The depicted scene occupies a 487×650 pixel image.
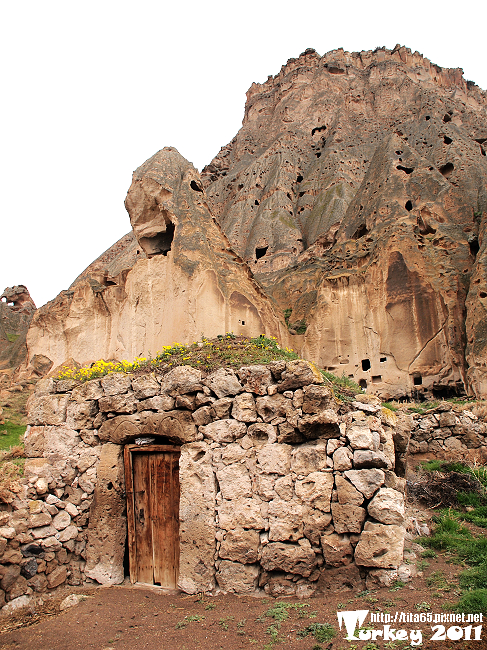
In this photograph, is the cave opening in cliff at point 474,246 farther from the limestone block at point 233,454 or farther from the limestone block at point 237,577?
the limestone block at point 237,577

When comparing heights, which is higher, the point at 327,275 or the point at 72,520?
the point at 327,275

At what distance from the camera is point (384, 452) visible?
5.71 m

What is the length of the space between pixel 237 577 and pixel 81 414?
3.20 metres

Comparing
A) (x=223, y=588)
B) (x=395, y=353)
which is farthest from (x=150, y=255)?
(x=223, y=588)

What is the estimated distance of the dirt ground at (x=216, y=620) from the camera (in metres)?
4.25

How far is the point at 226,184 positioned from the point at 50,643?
43991mm

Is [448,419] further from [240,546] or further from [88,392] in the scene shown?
[88,392]

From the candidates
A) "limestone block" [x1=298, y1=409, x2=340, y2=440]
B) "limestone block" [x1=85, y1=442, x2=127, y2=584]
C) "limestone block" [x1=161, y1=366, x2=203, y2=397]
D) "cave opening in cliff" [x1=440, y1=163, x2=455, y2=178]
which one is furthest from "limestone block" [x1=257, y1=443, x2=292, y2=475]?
"cave opening in cliff" [x1=440, y1=163, x2=455, y2=178]

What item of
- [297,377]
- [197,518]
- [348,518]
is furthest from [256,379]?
[348,518]

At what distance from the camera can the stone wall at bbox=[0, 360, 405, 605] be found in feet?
17.4

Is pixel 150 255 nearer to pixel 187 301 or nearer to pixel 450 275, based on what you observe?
pixel 187 301

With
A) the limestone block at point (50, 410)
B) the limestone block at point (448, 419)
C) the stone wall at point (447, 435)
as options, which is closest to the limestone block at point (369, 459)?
the limestone block at point (50, 410)

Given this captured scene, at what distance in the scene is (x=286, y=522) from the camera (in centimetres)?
544

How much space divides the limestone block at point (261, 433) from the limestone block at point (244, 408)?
0.11 m
